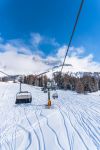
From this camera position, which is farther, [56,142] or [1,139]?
[1,139]

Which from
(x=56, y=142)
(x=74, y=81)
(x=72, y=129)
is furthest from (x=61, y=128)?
(x=74, y=81)

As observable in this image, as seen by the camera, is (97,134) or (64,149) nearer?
(64,149)

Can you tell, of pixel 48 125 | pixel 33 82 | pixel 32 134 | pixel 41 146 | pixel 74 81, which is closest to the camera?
pixel 41 146

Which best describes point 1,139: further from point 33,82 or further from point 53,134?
point 33,82

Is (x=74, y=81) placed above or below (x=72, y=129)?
above

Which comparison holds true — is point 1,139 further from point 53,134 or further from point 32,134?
point 53,134

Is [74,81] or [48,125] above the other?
[74,81]

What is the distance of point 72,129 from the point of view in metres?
10.2

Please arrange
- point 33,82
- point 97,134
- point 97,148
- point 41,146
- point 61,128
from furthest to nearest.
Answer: point 33,82 < point 61,128 < point 97,134 < point 41,146 < point 97,148

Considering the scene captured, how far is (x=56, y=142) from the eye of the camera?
8250 millimetres

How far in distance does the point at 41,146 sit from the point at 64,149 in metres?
0.99

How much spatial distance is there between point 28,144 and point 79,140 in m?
1.98

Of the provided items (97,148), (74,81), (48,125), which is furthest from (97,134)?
(74,81)

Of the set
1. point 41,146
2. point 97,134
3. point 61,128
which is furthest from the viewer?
point 61,128
